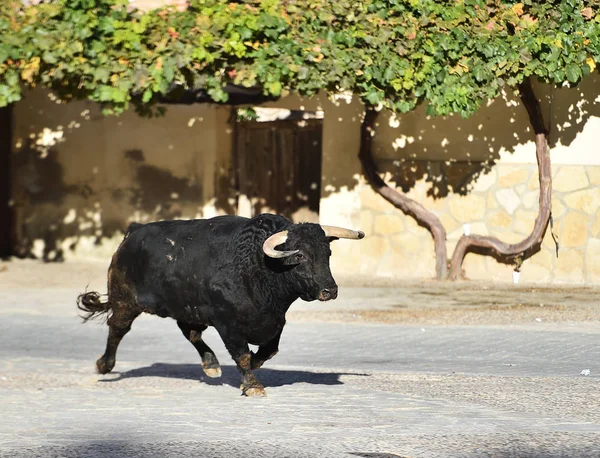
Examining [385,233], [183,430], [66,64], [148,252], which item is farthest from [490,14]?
[183,430]

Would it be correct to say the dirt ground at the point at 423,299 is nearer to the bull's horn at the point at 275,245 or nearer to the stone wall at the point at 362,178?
the stone wall at the point at 362,178

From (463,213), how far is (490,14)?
3.11 metres

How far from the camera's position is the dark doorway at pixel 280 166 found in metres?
21.9

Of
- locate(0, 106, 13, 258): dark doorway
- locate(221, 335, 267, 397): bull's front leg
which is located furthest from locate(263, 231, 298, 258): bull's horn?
locate(0, 106, 13, 258): dark doorway

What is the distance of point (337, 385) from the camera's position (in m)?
11.0

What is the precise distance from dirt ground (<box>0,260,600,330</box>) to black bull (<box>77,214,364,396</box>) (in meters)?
3.44

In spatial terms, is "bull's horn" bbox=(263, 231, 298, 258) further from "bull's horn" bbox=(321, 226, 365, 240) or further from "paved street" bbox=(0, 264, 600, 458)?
"paved street" bbox=(0, 264, 600, 458)

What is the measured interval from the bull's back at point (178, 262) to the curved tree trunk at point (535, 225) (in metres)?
9.14

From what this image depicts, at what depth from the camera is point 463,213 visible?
66.5 ft

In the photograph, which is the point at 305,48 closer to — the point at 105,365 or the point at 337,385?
the point at 105,365

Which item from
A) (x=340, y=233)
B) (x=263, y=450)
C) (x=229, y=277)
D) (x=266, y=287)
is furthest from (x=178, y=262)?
(x=263, y=450)

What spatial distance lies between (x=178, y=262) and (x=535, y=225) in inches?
387

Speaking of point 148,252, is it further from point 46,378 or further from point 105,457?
point 105,457

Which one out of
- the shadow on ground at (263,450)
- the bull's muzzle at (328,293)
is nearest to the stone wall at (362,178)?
the bull's muzzle at (328,293)
